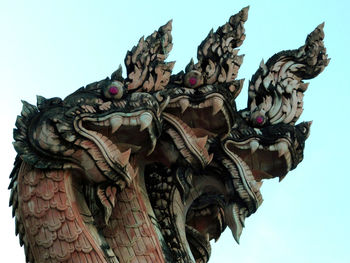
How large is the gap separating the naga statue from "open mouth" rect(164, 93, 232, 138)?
0.05 feet

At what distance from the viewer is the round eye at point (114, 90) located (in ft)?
49.3

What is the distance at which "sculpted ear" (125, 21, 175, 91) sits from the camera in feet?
51.4

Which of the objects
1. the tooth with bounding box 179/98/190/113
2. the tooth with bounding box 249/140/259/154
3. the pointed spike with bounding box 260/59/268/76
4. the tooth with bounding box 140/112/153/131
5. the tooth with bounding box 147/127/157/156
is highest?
the pointed spike with bounding box 260/59/268/76

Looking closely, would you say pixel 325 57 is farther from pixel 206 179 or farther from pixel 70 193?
pixel 70 193

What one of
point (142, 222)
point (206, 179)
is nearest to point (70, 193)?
point (142, 222)

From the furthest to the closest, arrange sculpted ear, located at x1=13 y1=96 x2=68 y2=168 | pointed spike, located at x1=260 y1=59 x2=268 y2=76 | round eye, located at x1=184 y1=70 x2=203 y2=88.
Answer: pointed spike, located at x1=260 y1=59 x2=268 y2=76, round eye, located at x1=184 y1=70 x2=203 y2=88, sculpted ear, located at x1=13 y1=96 x2=68 y2=168

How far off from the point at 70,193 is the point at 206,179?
9.56 feet

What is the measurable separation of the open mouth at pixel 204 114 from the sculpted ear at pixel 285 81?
42.9 inches

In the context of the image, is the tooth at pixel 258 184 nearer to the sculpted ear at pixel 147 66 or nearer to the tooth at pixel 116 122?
the sculpted ear at pixel 147 66

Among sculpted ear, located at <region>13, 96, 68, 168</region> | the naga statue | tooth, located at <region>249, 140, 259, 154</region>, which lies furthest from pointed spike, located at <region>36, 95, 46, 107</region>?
tooth, located at <region>249, 140, 259, 154</region>

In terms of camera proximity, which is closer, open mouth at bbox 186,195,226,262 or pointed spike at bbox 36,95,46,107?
pointed spike at bbox 36,95,46,107

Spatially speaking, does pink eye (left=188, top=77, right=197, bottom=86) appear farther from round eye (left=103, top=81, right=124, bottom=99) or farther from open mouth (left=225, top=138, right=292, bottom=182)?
round eye (left=103, top=81, right=124, bottom=99)

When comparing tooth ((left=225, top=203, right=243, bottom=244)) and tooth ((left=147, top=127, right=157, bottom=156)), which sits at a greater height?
tooth ((left=147, top=127, right=157, bottom=156))

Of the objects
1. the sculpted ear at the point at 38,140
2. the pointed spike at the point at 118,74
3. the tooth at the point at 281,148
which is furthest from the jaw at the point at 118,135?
the tooth at the point at 281,148
